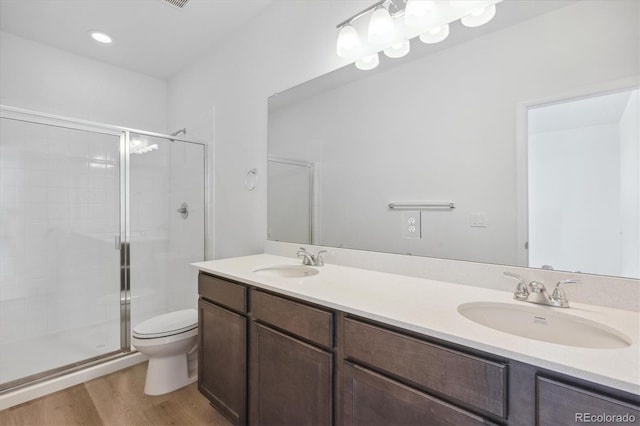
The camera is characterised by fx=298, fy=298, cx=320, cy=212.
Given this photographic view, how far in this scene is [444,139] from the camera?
140 cm

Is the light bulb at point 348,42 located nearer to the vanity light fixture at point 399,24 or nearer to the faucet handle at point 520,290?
the vanity light fixture at point 399,24

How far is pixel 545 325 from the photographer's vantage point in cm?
100

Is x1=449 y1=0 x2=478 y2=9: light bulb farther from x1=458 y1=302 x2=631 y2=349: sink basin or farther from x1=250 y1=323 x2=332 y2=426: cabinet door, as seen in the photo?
x1=250 y1=323 x2=332 y2=426: cabinet door

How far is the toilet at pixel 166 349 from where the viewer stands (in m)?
1.88

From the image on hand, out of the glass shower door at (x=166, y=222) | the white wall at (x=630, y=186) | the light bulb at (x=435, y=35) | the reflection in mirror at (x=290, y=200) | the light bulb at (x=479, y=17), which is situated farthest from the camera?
the glass shower door at (x=166, y=222)

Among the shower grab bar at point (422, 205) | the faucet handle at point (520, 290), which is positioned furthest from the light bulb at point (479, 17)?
the faucet handle at point (520, 290)

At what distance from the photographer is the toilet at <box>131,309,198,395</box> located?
6.16ft

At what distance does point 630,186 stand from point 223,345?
1828 millimetres

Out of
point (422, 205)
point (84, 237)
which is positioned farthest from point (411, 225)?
point (84, 237)

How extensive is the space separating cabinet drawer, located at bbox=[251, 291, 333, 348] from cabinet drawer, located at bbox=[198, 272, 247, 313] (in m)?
0.08

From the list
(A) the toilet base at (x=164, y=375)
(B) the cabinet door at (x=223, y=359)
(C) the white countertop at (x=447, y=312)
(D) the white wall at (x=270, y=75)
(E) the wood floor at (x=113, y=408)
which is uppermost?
(D) the white wall at (x=270, y=75)

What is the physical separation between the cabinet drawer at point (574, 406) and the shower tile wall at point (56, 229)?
2907 mm

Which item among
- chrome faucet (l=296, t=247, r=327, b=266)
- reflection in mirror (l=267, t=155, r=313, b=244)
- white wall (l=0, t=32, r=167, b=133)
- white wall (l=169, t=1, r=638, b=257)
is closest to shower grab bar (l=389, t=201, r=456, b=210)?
white wall (l=169, t=1, r=638, b=257)

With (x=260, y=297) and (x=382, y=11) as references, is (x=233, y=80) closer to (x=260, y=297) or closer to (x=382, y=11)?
(x=382, y=11)
